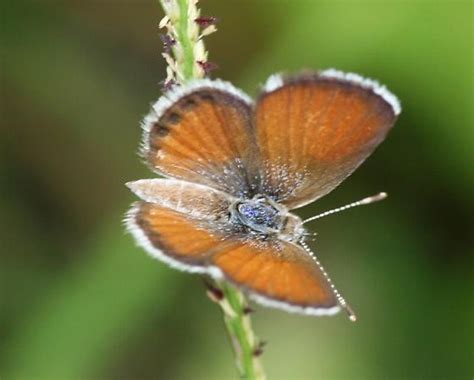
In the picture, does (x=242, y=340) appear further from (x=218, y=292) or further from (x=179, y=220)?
(x=179, y=220)

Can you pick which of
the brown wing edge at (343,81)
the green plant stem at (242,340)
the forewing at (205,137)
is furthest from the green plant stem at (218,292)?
the brown wing edge at (343,81)

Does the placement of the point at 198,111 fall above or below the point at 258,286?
above

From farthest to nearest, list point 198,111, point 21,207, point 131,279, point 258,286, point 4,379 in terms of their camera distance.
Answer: point 21,207 → point 131,279 → point 4,379 → point 198,111 → point 258,286

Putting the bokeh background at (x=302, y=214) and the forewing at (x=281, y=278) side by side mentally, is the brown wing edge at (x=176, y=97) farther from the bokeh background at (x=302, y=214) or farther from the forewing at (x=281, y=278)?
the bokeh background at (x=302, y=214)

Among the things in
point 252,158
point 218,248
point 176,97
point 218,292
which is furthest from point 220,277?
point 252,158

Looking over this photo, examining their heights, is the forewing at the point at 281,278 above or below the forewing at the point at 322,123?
below

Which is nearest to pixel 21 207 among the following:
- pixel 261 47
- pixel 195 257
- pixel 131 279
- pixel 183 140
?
pixel 131 279

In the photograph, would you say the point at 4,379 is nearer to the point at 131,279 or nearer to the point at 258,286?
the point at 131,279
